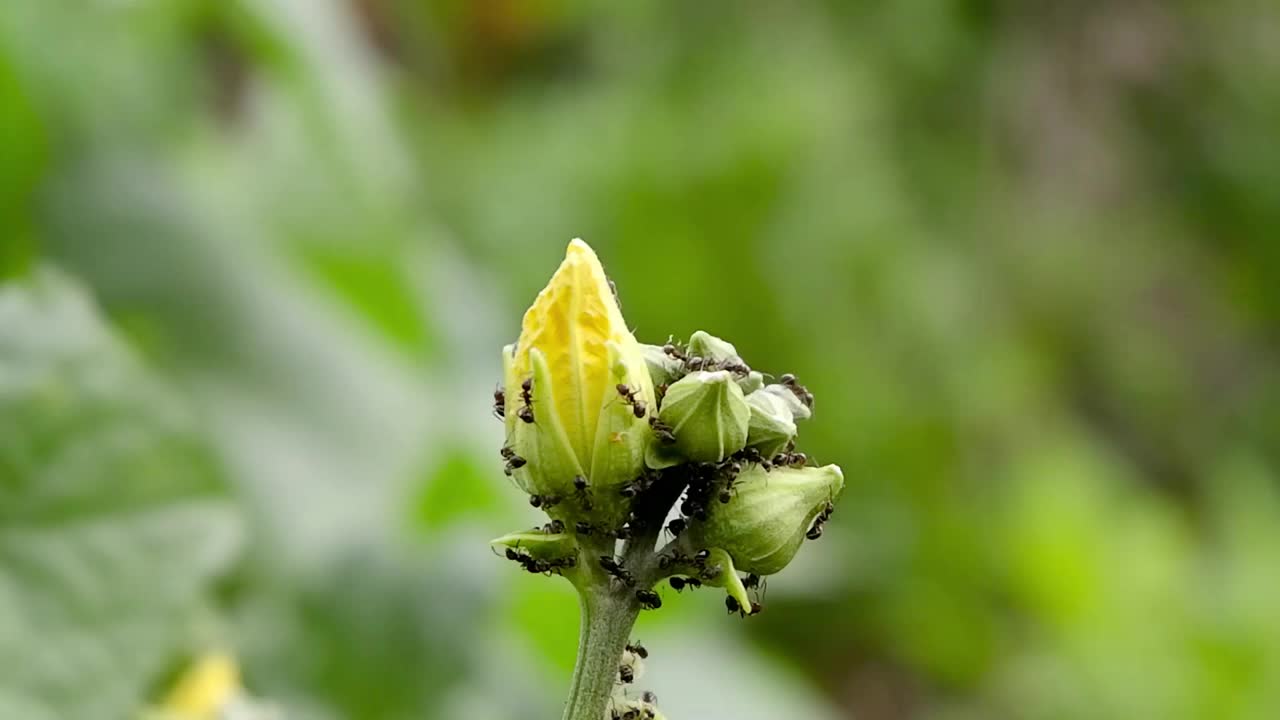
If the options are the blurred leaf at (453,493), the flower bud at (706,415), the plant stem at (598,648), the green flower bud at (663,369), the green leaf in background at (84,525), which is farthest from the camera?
the blurred leaf at (453,493)

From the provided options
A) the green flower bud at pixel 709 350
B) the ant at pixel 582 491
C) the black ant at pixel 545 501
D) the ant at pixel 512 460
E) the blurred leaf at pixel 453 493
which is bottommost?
the black ant at pixel 545 501

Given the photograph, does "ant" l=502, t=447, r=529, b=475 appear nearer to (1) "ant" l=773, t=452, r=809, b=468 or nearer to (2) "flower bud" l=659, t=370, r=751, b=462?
(2) "flower bud" l=659, t=370, r=751, b=462

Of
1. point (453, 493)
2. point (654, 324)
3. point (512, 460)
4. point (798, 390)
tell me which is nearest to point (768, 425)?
point (798, 390)

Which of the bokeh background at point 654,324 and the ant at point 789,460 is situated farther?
the bokeh background at point 654,324

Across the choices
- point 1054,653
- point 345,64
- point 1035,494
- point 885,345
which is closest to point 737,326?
point 885,345

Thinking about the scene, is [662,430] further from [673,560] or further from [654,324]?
[654,324]

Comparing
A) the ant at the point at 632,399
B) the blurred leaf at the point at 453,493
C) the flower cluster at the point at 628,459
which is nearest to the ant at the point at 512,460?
the flower cluster at the point at 628,459

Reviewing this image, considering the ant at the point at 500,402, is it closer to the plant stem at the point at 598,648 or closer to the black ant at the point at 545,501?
the black ant at the point at 545,501
